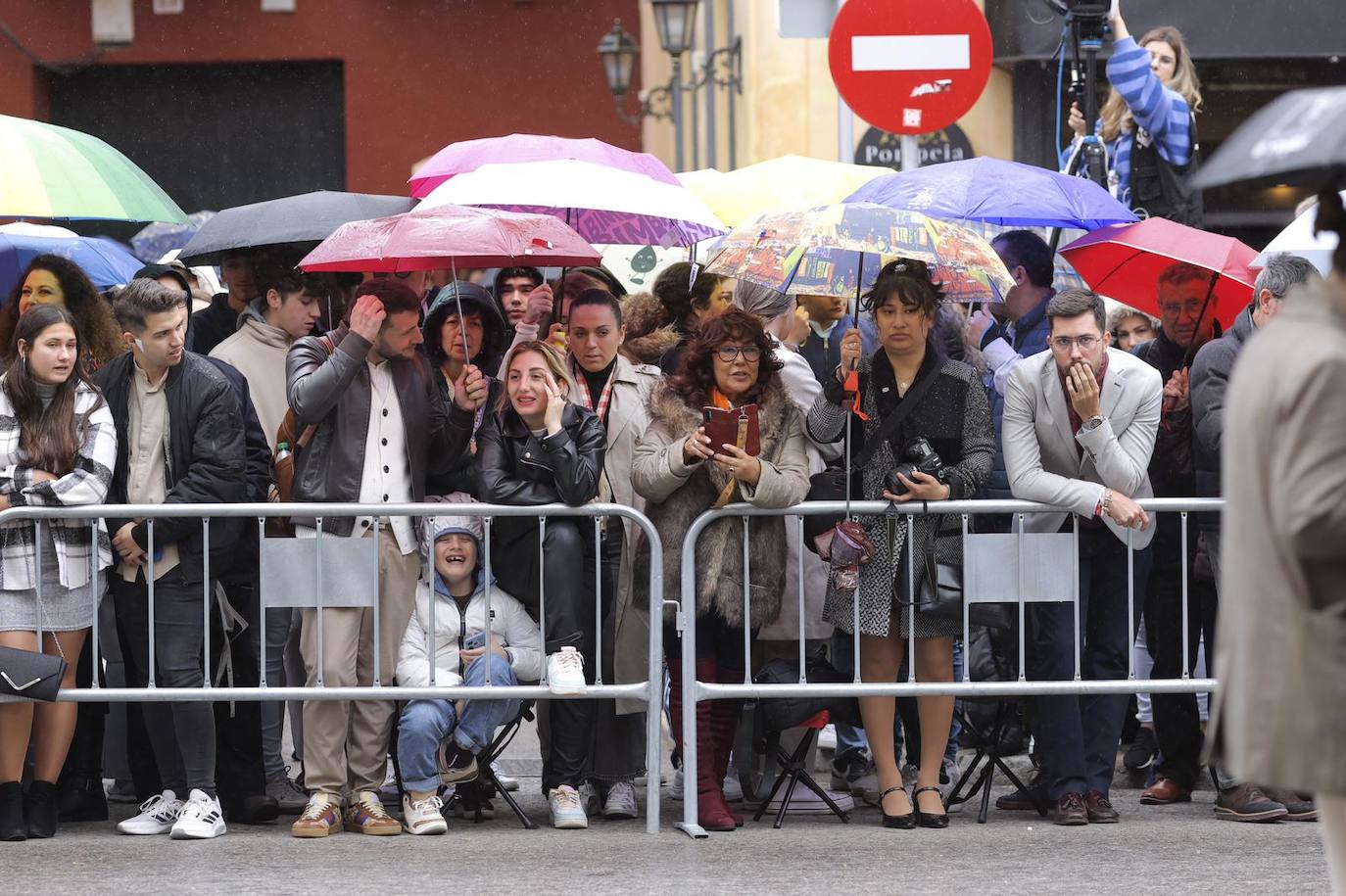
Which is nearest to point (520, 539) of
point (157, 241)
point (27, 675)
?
point (27, 675)

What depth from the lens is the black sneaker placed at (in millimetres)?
9031

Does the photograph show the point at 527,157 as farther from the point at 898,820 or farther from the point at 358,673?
the point at 898,820

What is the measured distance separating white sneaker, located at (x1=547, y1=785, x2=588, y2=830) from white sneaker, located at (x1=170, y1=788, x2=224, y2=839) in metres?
1.23

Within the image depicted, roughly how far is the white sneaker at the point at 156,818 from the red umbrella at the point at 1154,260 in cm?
437

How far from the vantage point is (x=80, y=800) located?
799cm

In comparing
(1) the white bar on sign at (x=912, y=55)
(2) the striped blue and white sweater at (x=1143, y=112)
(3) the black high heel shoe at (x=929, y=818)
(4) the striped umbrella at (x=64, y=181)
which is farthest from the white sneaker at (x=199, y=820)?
(2) the striped blue and white sweater at (x=1143, y=112)

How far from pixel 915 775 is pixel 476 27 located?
16.0 metres

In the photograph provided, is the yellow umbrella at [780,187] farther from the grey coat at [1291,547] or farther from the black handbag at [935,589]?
the grey coat at [1291,547]

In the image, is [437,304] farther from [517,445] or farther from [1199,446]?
[1199,446]

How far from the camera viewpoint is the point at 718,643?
781 cm

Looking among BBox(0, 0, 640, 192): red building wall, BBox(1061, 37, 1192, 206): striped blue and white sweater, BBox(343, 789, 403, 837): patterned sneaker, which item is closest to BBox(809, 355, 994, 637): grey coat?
BBox(343, 789, 403, 837): patterned sneaker

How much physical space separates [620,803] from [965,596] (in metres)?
1.57

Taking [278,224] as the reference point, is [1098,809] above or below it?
below

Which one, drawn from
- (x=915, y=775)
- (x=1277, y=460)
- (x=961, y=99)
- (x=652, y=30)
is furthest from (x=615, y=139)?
(x=1277, y=460)
